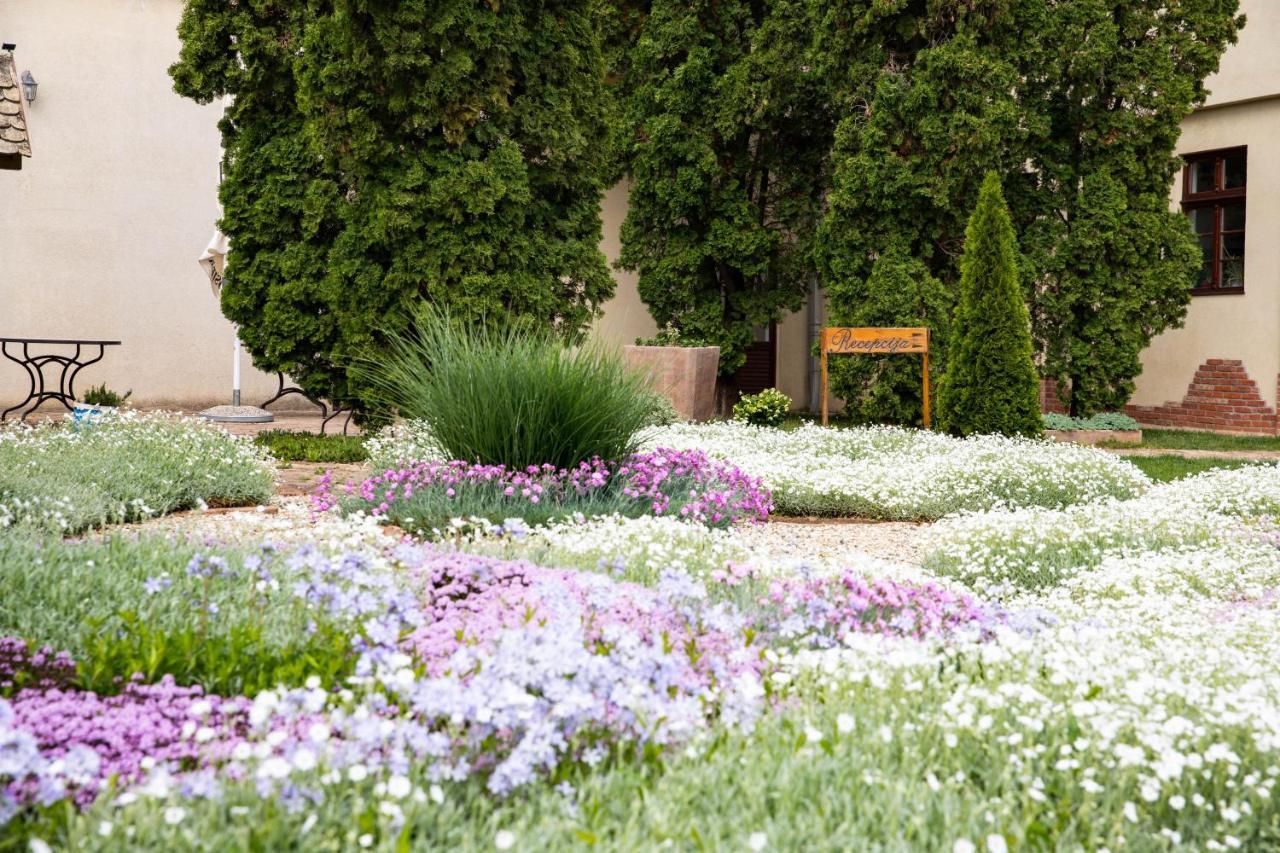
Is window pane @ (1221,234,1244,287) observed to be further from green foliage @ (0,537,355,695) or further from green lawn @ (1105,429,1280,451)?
green foliage @ (0,537,355,695)

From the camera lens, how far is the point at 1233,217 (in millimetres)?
13891

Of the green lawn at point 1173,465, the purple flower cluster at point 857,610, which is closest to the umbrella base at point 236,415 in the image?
the green lawn at point 1173,465

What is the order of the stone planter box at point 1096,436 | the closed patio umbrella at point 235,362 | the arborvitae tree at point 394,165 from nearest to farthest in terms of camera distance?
the arborvitae tree at point 394,165 < the closed patio umbrella at point 235,362 < the stone planter box at point 1096,436

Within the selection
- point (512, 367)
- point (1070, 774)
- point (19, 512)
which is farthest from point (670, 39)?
point (1070, 774)

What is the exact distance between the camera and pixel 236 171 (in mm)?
10250

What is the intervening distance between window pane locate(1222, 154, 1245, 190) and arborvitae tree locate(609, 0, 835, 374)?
5001 mm

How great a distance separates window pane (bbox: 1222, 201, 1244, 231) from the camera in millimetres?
13797

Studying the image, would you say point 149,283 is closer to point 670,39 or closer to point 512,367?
point 670,39

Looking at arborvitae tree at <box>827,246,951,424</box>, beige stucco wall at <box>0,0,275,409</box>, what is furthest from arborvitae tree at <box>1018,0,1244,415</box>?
beige stucco wall at <box>0,0,275,409</box>

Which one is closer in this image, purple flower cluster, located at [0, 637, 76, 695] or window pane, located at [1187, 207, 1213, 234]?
purple flower cluster, located at [0, 637, 76, 695]

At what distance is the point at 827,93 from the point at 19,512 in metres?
11.2

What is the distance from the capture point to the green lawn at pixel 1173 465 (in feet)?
29.3

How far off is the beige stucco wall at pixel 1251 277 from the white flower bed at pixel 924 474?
18.6ft

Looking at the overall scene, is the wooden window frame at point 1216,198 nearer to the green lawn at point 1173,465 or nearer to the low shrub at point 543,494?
the green lawn at point 1173,465
